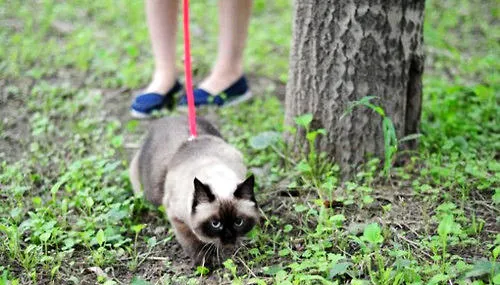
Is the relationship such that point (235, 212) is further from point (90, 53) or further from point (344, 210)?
point (90, 53)

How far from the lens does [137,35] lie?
239 inches

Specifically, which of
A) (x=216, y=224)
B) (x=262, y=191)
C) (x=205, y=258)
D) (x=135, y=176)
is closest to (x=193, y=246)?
(x=205, y=258)

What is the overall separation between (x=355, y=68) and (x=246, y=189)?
1.01 metres

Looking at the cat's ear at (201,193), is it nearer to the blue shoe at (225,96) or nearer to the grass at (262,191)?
the grass at (262,191)

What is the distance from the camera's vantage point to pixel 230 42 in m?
4.69

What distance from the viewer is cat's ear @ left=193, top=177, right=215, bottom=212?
2978 mm

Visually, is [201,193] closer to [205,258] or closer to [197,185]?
[197,185]

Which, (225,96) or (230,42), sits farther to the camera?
(225,96)

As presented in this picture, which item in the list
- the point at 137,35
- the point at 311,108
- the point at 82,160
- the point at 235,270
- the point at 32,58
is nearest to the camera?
the point at 235,270

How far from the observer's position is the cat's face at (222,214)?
118 inches

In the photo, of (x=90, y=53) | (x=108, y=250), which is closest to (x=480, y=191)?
(x=108, y=250)

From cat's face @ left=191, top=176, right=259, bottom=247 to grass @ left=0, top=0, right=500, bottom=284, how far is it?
0.15m

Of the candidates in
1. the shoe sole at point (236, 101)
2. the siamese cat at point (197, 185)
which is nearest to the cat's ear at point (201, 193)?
the siamese cat at point (197, 185)

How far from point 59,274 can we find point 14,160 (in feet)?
4.48
